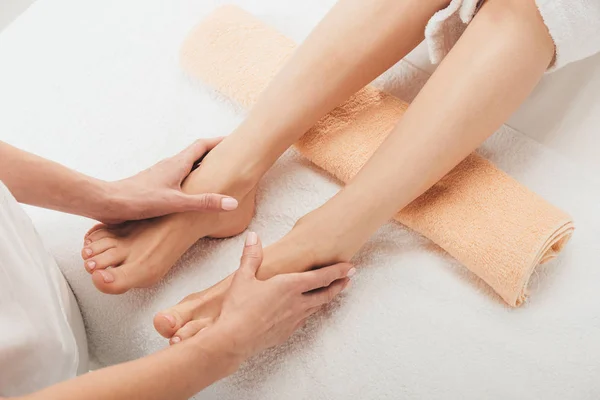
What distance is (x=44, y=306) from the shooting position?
796 mm

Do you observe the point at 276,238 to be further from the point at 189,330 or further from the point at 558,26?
the point at 558,26

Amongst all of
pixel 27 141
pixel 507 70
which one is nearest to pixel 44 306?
pixel 27 141

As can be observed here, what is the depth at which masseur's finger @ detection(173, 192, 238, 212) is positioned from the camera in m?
0.92

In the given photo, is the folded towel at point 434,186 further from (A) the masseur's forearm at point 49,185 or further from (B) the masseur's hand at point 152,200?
(A) the masseur's forearm at point 49,185

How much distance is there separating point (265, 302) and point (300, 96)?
1.03 feet

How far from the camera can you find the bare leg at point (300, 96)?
37.6 inches

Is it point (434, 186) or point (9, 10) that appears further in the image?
point (9, 10)

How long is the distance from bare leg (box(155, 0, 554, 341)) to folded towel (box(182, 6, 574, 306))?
0.06 metres

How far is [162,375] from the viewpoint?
0.73m

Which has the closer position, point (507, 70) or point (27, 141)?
point (507, 70)

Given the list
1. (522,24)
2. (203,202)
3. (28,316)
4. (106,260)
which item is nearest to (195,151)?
(203,202)

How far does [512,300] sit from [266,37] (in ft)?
1.95

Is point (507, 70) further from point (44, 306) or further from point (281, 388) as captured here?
point (44, 306)

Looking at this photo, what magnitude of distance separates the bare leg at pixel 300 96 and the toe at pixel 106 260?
0.09ft
